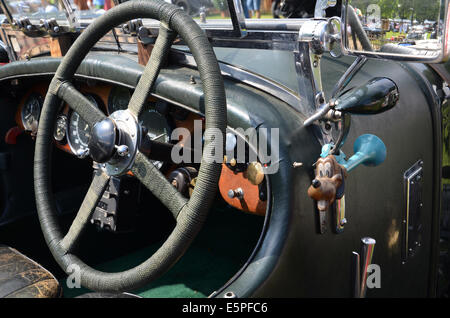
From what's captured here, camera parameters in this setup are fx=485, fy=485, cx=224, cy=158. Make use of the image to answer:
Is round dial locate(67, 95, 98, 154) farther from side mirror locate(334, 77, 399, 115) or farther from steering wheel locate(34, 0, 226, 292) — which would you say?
side mirror locate(334, 77, 399, 115)

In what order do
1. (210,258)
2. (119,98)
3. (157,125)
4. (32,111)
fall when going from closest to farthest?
1. (157,125)
2. (119,98)
3. (32,111)
4. (210,258)

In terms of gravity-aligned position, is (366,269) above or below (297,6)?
below

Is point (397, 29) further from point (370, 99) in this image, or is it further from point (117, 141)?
point (117, 141)

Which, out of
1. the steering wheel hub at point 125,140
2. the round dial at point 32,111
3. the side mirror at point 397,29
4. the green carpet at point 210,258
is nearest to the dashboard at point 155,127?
the round dial at point 32,111

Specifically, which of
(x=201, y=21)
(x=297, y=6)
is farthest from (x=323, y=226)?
(x=297, y=6)

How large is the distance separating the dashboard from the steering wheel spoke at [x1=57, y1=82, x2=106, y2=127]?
23cm

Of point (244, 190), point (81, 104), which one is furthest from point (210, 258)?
point (81, 104)

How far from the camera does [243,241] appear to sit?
3.02m

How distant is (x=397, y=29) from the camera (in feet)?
4.50

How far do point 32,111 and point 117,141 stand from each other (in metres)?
1.30

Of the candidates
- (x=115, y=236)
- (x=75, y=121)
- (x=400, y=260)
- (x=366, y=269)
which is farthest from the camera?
(x=115, y=236)

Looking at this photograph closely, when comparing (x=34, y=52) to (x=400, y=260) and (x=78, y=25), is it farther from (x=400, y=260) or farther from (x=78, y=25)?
(x=400, y=260)

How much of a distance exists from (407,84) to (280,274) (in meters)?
0.98

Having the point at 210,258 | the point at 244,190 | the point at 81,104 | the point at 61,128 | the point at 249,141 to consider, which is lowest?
the point at 210,258
